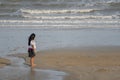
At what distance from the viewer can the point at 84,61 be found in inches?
520

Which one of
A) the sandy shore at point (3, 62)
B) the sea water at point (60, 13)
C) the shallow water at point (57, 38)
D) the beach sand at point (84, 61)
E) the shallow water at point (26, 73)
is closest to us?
the shallow water at point (26, 73)

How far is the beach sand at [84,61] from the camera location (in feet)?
37.0

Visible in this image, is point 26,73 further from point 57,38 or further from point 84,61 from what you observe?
point 57,38

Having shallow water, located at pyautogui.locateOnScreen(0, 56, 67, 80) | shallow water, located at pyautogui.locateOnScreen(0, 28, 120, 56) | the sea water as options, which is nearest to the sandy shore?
shallow water, located at pyautogui.locateOnScreen(0, 56, 67, 80)

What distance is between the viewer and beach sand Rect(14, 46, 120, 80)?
1129cm

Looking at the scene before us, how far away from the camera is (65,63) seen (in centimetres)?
1291

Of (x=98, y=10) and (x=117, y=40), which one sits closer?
(x=117, y=40)

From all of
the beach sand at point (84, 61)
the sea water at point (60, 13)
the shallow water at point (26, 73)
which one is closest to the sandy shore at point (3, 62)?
the shallow water at point (26, 73)

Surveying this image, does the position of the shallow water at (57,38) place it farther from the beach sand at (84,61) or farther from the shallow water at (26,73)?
the shallow water at (26,73)

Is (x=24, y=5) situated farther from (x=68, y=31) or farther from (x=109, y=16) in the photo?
(x=68, y=31)

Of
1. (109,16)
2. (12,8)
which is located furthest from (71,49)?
(12,8)

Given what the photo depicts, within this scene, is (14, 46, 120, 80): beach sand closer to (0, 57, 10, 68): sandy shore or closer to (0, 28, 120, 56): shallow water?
(0, 57, 10, 68): sandy shore

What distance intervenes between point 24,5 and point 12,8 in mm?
2230

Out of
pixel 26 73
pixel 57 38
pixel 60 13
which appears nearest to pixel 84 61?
pixel 26 73
